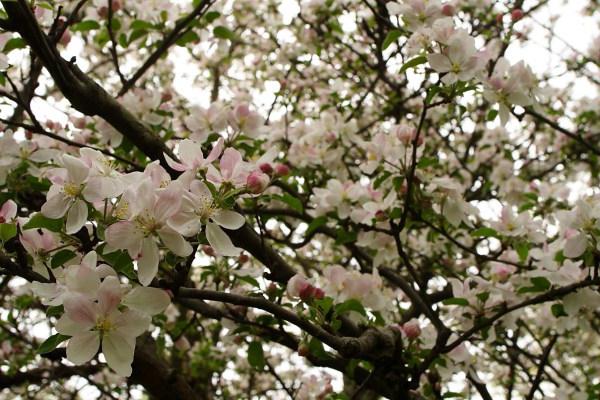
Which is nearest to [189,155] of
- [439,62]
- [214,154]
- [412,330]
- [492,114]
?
[214,154]

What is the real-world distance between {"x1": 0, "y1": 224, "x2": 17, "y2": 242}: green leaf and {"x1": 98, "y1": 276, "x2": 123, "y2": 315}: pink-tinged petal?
0.73 ft

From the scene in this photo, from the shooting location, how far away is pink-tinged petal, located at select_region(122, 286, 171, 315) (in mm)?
872

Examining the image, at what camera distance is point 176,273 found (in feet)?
3.18

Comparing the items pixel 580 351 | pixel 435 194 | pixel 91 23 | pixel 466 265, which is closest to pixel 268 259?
pixel 435 194

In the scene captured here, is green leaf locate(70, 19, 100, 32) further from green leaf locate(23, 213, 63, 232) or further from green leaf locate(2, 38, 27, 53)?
green leaf locate(23, 213, 63, 232)

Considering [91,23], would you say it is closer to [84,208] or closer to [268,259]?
[268,259]

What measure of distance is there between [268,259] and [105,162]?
0.63m

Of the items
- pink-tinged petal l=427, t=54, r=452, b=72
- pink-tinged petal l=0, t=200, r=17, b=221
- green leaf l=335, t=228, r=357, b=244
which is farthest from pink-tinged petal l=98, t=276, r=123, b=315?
green leaf l=335, t=228, r=357, b=244

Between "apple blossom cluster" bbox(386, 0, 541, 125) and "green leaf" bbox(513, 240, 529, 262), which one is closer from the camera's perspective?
"apple blossom cluster" bbox(386, 0, 541, 125)

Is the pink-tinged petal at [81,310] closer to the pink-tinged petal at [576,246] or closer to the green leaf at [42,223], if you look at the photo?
the green leaf at [42,223]

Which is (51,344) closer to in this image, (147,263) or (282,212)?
(147,263)

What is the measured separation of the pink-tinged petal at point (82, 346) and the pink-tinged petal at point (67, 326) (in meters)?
0.01

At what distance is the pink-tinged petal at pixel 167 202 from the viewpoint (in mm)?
849

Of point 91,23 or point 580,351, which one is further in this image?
point 580,351
